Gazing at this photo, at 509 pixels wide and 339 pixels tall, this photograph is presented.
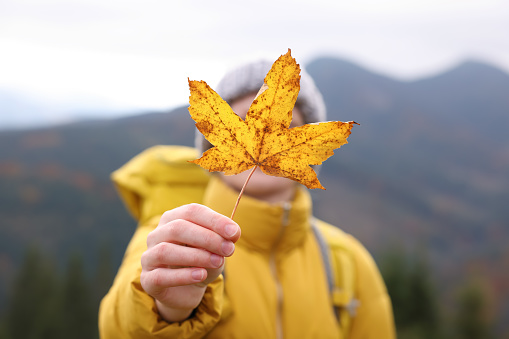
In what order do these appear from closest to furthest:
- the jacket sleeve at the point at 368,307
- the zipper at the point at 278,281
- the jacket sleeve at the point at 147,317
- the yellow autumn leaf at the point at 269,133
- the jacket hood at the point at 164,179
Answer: the yellow autumn leaf at the point at 269,133 < the jacket sleeve at the point at 147,317 < the zipper at the point at 278,281 < the jacket sleeve at the point at 368,307 < the jacket hood at the point at 164,179

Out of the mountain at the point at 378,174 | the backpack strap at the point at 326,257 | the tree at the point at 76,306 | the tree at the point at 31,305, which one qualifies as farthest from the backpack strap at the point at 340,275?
the tree at the point at 31,305

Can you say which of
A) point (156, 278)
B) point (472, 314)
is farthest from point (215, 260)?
point (472, 314)

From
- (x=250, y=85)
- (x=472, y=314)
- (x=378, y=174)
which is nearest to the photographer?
(x=250, y=85)

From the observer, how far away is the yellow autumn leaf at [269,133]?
37.8 inches

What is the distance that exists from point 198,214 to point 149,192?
4.68 feet

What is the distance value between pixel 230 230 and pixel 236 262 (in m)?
0.87

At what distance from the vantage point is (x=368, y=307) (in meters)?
2.15

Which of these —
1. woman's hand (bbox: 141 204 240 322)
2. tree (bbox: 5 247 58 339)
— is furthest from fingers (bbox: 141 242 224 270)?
tree (bbox: 5 247 58 339)

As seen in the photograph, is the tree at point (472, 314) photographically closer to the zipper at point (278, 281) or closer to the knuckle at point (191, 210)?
the zipper at point (278, 281)

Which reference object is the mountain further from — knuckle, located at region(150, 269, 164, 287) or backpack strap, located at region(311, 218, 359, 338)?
knuckle, located at region(150, 269, 164, 287)

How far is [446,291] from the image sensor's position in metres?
36.9

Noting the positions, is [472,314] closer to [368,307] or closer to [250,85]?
[368,307]

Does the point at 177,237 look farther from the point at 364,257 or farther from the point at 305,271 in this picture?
the point at 364,257

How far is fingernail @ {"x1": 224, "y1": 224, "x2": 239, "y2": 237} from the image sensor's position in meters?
1.00
